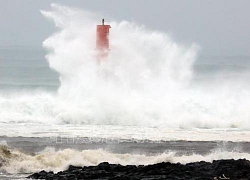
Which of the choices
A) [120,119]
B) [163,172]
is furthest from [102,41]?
[163,172]

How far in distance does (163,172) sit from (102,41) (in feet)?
51.7

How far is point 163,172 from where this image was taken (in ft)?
51.3

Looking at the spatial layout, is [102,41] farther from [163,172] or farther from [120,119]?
[163,172]

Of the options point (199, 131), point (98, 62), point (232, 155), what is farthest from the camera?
point (98, 62)

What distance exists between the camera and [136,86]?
1319 inches

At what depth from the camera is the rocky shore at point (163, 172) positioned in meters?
15.2

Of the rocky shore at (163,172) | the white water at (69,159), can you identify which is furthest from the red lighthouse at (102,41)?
the rocky shore at (163,172)

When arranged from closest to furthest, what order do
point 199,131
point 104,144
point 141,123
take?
point 104,144 < point 199,131 < point 141,123

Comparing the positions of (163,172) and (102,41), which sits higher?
(102,41)

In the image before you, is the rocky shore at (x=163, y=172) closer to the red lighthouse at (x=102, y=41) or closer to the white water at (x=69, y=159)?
the white water at (x=69, y=159)

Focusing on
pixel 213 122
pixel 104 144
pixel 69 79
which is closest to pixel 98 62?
pixel 69 79

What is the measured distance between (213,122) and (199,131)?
9.18ft

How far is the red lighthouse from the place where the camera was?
3062cm

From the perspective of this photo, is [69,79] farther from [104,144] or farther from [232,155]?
[232,155]
